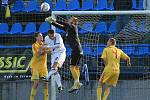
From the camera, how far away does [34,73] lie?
52.1 ft

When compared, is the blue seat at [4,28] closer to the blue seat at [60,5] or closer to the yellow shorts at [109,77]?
the blue seat at [60,5]

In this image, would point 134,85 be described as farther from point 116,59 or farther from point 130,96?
point 116,59

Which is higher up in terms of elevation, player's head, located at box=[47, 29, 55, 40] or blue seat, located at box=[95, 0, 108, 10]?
blue seat, located at box=[95, 0, 108, 10]

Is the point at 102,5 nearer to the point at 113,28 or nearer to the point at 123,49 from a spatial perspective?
the point at 113,28

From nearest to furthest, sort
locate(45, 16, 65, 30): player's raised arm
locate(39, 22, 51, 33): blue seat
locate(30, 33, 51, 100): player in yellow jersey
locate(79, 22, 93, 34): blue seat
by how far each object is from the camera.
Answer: locate(45, 16, 65, 30): player's raised arm
locate(30, 33, 51, 100): player in yellow jersey
locate(79, 22, 93, 34): blue seat
locate(39, 22, 51, 33): blue seat

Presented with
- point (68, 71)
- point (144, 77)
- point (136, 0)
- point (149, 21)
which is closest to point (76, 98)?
point (68, 71)

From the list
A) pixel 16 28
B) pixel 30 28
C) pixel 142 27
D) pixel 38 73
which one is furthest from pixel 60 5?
pixel 38 73

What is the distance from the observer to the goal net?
16.5 m

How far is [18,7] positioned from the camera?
20.1 m

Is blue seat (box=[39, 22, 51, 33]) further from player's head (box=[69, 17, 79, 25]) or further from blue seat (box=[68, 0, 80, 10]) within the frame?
player's head (box=[69, 17, 79, 25])

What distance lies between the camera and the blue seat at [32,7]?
1997cm

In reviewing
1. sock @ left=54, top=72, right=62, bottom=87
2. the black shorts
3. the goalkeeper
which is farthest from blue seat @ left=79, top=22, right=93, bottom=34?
sock @ left=54, top=72, right=62, bottom=87

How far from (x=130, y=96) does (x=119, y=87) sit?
50 cm

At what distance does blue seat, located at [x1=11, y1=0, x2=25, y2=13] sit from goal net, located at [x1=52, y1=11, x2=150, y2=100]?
353cm
